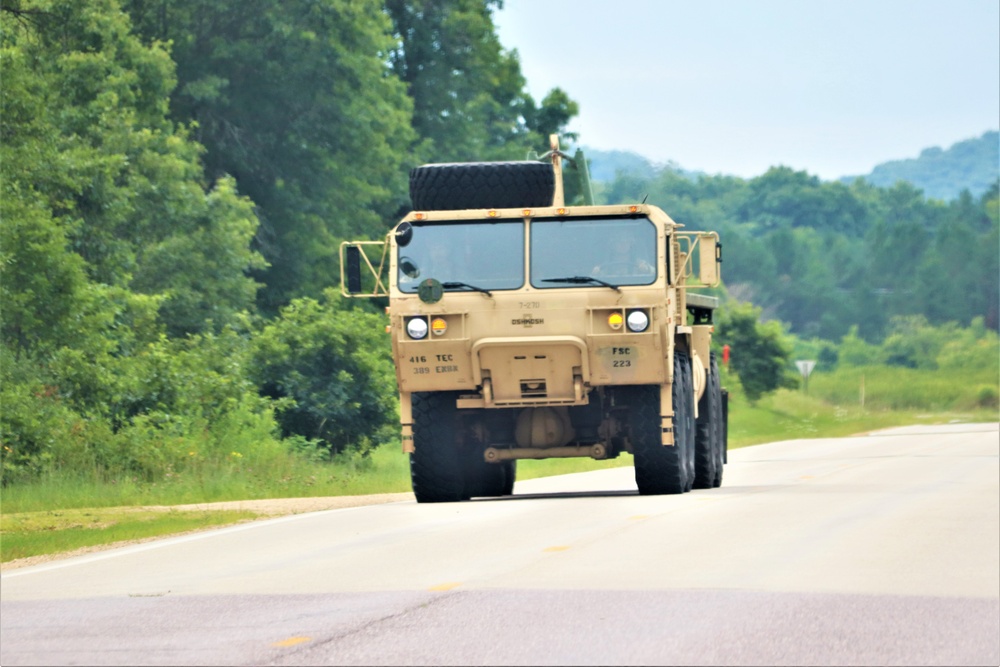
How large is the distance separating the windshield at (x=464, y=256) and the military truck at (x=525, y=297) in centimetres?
1

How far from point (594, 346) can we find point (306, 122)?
36.8 m

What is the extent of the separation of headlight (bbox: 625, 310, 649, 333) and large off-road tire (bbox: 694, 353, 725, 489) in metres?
4.93

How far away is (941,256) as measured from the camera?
15788 centimetres

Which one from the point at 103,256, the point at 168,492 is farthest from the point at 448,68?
the point at 168,492

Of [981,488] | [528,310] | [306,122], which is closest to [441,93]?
[306,122]

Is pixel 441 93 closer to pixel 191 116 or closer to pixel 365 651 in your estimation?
pixel 191 116

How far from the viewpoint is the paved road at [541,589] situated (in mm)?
9188

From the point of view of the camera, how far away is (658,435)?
62.5 feet

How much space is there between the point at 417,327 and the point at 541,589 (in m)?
7.29

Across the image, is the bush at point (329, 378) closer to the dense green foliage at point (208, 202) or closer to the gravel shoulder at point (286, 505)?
the dense green foliage at point (208, 202)

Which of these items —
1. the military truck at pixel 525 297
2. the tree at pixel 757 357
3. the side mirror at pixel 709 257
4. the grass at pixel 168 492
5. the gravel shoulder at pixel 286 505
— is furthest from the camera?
the tree at pixel 757 357

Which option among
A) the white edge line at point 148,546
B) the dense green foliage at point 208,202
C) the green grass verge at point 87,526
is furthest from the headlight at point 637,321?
the dense green foliage at point 208,202

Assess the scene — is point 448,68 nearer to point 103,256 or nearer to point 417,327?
point 103,256

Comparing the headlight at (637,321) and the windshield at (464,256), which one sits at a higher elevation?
the windshield at (464,256)
